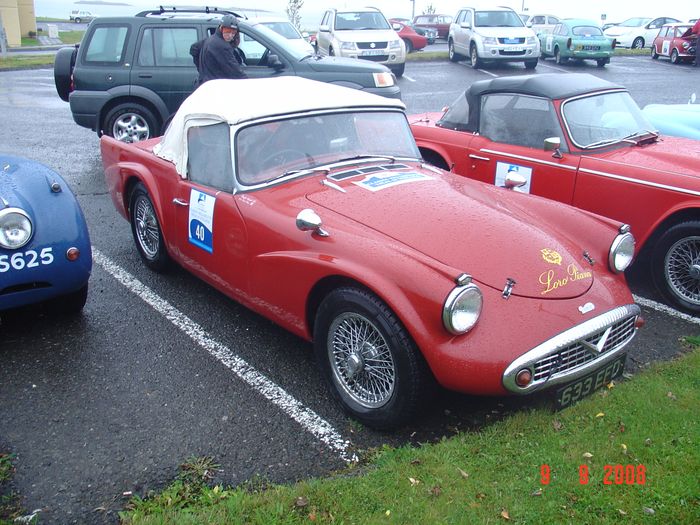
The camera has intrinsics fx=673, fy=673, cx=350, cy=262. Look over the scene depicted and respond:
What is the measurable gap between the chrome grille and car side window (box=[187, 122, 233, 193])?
89.4 inches

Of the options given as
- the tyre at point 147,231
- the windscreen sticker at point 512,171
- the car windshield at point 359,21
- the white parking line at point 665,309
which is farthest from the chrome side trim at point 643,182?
the car windshield at point 359,21

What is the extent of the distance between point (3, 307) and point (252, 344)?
1546mm

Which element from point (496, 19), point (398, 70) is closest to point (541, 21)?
point (496, 19)

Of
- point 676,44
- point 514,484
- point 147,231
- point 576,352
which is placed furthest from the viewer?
point 676,44

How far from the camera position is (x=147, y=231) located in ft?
18.4

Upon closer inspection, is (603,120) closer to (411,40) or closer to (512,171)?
(512,171)

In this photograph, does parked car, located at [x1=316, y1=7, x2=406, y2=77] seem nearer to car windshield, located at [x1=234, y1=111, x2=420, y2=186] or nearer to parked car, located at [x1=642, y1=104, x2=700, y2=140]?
parked car, located at [x1=642, y1=104, x2=700, y2=140]

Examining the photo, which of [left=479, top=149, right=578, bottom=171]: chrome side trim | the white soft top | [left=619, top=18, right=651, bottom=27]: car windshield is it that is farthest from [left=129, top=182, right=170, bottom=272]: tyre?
[left=619, top=18, right=651, bottom=27]: car windshield

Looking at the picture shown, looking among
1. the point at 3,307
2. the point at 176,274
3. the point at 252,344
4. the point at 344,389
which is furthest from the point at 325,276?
the point at 176,274

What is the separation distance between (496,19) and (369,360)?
61.5 ft

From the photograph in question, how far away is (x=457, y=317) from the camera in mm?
3162

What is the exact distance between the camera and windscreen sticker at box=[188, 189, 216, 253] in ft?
14.7

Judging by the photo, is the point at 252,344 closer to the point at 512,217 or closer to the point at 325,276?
the point at 325,276

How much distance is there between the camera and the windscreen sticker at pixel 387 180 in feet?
13.9
